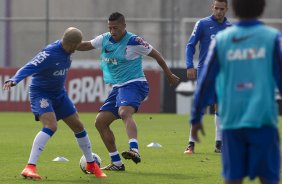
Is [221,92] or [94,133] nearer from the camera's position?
[221,92]

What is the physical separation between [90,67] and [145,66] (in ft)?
5.53

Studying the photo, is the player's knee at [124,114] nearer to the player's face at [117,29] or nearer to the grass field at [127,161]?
the grass field at [127,161]

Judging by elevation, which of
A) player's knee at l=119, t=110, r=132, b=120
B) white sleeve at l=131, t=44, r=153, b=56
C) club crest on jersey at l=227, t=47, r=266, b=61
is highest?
club crest on jersey at l=227, t=47, r=266, b=61

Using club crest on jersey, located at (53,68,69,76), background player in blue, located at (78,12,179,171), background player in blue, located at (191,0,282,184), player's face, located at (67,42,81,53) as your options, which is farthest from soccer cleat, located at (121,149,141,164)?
background player in blue, located at (191,0,282,184)

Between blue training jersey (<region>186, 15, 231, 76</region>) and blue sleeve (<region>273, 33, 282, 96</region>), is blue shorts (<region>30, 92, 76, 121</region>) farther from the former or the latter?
blue sleeve (<region>273, 33, 282, 96</region>)

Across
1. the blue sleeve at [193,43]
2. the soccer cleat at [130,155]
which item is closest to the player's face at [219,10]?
the blue sleeve at [193,43]

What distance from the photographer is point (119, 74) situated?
12508mm

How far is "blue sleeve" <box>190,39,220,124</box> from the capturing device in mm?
6909

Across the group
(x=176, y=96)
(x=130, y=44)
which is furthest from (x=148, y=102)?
(x=130, y=44)

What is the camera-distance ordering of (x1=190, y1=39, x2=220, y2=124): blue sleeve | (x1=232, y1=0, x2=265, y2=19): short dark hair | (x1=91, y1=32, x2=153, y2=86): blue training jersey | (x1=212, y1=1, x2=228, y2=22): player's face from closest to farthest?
(x1=232, y1=0, x2=265, y2=19): short dark hair < (x1=190, y1=39, x2=220, y2=124): blue sleeve < (x1=91, y1=32, x2=153, y2=86): blue training jersey < (x1=212, y1=1, x2=228, y2=22): player's face

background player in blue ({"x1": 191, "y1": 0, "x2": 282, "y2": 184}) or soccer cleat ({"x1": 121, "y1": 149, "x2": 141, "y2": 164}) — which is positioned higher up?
background player in blue ({"x1": 191, "y1": 0, "x2": 282, "y2": 184})

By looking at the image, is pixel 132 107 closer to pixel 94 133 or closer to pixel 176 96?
pixel 94 133

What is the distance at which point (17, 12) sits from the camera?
30859mm

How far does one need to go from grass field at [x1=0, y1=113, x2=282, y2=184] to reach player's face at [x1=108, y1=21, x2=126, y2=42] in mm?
1707
